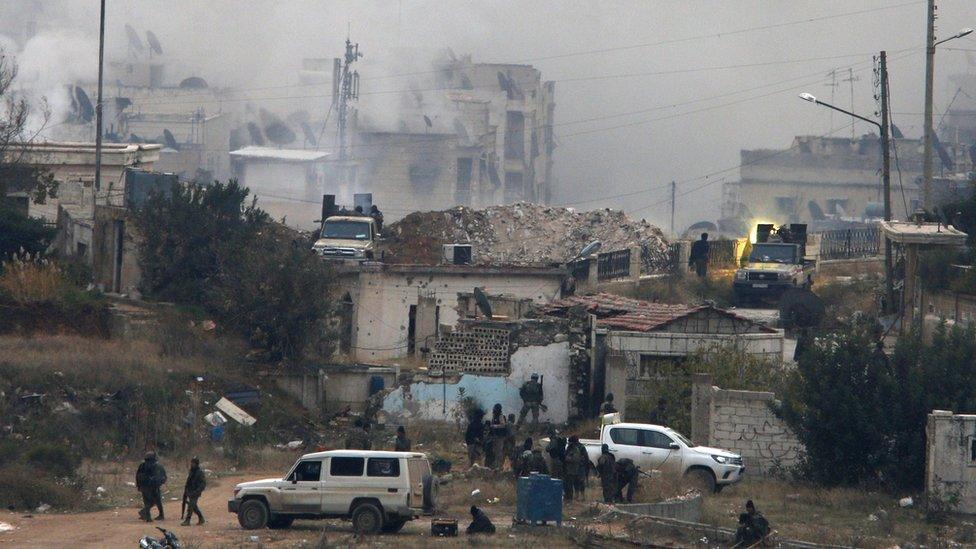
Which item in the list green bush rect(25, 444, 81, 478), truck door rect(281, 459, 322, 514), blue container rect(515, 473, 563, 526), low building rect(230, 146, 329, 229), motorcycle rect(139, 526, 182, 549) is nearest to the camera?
motorcycle rect(139, 526, 182, 549)

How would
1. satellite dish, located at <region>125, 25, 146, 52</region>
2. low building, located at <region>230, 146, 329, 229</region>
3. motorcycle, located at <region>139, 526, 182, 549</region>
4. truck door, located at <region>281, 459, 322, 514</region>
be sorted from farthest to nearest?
satellite dish, located at <region>125, 25, 146, 52</region> < low building, located at <region>230, 146, 329, 229</region> < truck door, located at <region>281, 459, 322, 514</region> < motorcycle, located at <region>139, 526, 182, 549</region>

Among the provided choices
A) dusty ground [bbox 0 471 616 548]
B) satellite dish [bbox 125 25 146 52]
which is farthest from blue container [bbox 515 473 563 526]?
satellite dish [bbox 125 25 146 52]

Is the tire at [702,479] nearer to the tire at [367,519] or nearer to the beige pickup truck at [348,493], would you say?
the beige pickup truck at [348,493]

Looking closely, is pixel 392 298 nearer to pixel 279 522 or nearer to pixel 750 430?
pixel 750 430

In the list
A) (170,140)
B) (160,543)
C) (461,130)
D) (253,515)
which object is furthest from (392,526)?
(461,130)

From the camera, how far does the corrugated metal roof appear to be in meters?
28.8

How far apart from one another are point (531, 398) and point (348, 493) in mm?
10542

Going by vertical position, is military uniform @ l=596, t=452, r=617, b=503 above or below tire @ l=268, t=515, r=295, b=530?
above

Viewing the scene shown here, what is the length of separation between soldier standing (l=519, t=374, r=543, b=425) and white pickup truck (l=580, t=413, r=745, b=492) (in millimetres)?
6382

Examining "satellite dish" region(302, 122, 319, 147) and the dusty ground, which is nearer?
the dusty ground

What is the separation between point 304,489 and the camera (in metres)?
18.2

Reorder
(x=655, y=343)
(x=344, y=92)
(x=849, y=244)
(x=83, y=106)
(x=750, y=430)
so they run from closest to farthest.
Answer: (x=750, y=430) → (x=655, y=343) → (x=849, y=244) → (x=83, y=106) → (x=344, y=92)

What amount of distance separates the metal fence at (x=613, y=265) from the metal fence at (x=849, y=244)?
7.78 m

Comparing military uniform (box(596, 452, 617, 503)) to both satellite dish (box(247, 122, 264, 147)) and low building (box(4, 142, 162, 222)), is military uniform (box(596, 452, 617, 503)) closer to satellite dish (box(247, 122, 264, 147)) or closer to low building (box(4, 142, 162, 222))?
low building (box(4, 142, 162, 222))
